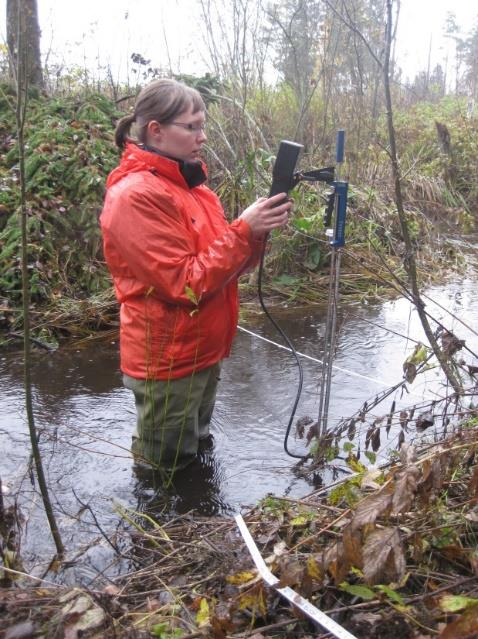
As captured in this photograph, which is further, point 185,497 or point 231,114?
point 231,114

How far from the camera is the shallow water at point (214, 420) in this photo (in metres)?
3.22

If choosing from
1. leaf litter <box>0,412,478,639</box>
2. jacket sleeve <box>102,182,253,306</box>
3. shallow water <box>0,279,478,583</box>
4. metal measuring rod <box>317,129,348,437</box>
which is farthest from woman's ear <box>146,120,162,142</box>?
leaf litter <box>0,412,478,639</box>

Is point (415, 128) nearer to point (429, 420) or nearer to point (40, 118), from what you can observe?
point (40, 118)

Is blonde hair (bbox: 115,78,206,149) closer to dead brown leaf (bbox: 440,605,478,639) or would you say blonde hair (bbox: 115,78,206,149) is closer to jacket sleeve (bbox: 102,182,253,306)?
jacket sleeve (bbox: 102,182,253,306)

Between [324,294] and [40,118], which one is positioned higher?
[40,118]

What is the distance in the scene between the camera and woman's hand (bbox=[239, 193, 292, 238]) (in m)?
2.95

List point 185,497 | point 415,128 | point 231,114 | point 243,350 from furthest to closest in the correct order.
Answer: point 415,128
point 231,114
point 243,350
point 185,497

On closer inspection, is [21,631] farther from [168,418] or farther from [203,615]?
[168,418]

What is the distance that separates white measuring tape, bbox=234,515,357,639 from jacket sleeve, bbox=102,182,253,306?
3.70 ft

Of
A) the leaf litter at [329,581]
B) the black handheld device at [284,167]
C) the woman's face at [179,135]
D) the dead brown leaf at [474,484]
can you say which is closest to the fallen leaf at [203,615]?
the leaf litter at [329,581]

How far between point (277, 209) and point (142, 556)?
63.2 inches

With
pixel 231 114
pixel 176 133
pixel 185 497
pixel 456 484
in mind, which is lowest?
pixel 185 497

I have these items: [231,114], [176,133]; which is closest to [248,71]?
[231,114]

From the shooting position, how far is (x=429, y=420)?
120 inches
